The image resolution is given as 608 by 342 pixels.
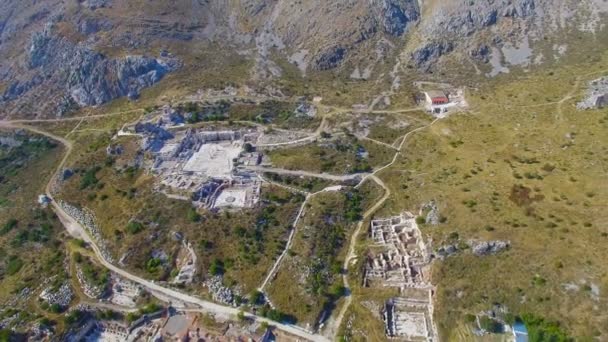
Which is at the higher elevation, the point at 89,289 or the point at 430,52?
the point at 89,289

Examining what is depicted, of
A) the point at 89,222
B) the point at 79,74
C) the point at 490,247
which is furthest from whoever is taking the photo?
the point at 79,74

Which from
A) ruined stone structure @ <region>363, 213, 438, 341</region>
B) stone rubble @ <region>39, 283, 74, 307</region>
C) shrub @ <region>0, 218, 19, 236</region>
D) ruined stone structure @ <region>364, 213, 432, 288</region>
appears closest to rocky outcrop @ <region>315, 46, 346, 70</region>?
ruined stone structure @ <region>363, 213, 438, 341</region>

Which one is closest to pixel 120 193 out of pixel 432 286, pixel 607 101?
pixel 432 286

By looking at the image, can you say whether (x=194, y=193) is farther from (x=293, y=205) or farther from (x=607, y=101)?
(x=607, y=101)

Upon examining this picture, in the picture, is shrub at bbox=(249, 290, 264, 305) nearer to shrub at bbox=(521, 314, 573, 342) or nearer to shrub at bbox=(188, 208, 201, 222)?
shrub at bbox=(188, 208, 201, 222)

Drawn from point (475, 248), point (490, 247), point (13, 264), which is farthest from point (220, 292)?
point (490, 247)

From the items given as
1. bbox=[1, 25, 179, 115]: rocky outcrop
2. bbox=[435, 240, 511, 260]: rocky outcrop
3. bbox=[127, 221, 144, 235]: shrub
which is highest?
bbox=[1, 25, 179, 115]: rocky outcrop

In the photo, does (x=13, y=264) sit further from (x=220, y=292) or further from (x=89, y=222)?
(x=220, y=292)

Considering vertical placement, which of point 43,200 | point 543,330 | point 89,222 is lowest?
point 543,330

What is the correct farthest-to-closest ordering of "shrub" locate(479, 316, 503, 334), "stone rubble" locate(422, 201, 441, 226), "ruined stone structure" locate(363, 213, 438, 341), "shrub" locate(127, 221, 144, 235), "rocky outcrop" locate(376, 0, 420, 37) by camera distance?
"rocky outcrop" locate(376, 0, 420, 37), "shrub" locate(127, 221, 144, 235), "stone rubble" locate(422, 201, 441, 226), "ruined stone structure" locate(363, 213, 438, 341), "shrub" locate(479, 316, 503, 334)

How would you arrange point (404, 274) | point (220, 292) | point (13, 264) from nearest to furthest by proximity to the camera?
point (404, 274) < point (220, 292) < point (13, 264)
